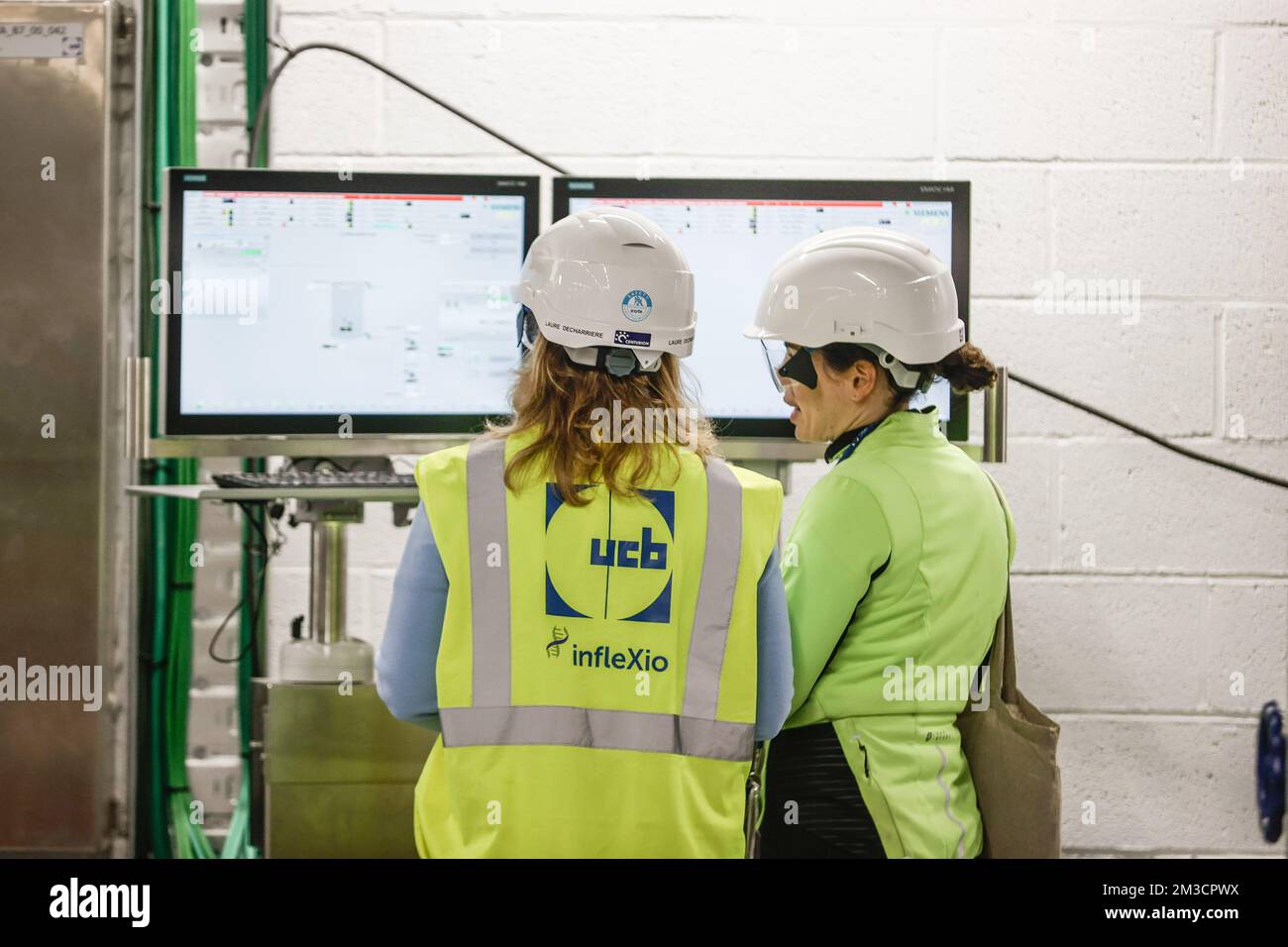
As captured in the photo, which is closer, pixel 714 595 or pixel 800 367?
pixel 714 595

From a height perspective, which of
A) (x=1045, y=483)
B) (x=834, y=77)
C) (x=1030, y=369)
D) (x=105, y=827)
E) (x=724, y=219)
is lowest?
(x=105, y=827)

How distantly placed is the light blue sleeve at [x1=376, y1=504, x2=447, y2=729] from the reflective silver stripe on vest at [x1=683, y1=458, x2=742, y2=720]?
0.28m

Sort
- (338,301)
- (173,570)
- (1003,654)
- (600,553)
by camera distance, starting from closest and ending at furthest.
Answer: (600,553), (1003,654), (338,301), (173,570)

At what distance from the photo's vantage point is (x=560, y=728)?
136 centimetres

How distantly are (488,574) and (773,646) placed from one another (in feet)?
1.11

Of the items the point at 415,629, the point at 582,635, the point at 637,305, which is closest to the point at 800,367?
the point at 637,305

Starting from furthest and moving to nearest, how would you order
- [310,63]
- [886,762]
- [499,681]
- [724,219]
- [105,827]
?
1. [310,63]
2. [105,827]
3. [724,219]
4. [886,762]
5. [499,681]

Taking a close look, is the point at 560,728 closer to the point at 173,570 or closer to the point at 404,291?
the point at 404,291

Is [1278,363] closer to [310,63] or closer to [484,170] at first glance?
[484,170]

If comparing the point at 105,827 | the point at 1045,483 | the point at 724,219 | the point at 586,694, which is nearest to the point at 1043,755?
the point at 586,694

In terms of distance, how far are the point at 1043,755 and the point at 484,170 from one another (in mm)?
1670

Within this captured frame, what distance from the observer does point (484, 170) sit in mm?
2605

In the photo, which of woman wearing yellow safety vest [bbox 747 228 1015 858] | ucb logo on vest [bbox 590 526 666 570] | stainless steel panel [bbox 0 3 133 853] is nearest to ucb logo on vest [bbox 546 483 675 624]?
ucb logo on vest [bbox 590 526 666 570]

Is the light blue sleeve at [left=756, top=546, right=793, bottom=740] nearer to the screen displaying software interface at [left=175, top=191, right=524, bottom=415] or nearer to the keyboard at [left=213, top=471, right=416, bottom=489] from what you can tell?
the keyboard at [left=213, top=471, right=416, bottom=489]
